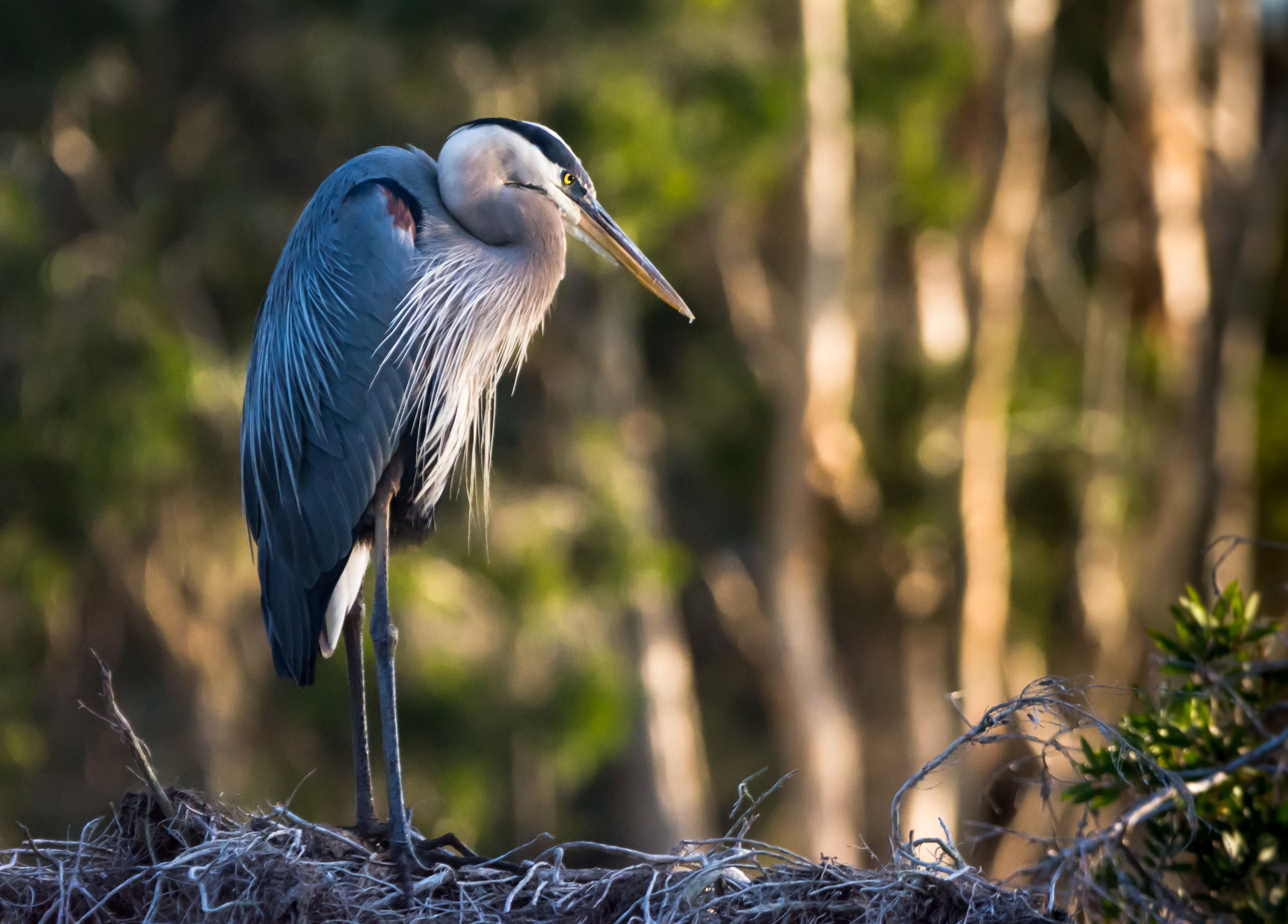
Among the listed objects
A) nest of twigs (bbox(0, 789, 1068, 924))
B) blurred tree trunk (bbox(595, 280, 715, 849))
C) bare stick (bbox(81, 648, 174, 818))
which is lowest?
blurred tree trunk (bbox(595, 280, 715, 849))

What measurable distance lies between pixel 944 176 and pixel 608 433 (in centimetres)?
305

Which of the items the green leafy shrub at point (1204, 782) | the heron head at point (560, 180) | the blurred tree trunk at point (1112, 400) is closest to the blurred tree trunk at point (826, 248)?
the blurred tree trunk at point (1112, 400)

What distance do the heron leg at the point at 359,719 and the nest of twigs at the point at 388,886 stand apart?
556mm

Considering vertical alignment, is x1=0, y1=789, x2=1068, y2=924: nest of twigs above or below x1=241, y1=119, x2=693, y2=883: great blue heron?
below

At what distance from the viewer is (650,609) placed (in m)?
11.6

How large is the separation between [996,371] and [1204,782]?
858 centimetres

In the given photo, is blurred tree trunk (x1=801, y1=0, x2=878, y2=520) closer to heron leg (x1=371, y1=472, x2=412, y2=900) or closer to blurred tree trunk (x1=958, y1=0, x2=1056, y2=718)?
blurred tree trunk (x1=958, y1=0, x2=1056, y2=718)

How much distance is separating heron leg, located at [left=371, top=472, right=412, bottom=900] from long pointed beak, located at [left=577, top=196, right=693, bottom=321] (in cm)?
97

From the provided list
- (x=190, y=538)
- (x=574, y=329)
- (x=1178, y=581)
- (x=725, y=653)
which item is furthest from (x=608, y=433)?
(x=725, y=653)

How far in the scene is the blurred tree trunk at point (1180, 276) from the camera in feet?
37.4

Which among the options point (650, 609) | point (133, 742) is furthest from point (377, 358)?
point (650, 609)

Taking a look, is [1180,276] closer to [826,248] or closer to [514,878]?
[826,248]

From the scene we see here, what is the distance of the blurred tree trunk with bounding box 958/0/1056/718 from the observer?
11188 mm

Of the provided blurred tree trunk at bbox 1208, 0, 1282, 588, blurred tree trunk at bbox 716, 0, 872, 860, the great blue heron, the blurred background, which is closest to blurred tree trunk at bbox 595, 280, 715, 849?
the blurred background
